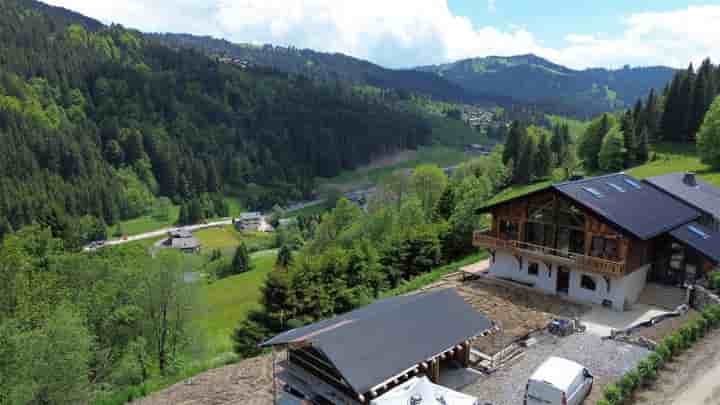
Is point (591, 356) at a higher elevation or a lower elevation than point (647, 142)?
lower

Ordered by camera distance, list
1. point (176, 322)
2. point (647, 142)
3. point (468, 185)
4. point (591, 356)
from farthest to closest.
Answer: point (647, 142) < point (468, 185) < point (176, 322) < point (591, 356)

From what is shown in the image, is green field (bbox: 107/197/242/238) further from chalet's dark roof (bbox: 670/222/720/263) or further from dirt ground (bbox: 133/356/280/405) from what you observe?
chalet's dark roof (bbox: 670/222/720/263)

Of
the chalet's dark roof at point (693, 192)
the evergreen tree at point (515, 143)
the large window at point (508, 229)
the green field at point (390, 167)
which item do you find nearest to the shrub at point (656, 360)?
the large window at point (508, 229)

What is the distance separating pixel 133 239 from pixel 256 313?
9252cm

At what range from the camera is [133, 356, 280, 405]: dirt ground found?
1847 centimetres

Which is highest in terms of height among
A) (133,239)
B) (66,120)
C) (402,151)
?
(66,120)

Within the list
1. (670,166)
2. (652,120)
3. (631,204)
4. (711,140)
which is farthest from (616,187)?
(652,120)

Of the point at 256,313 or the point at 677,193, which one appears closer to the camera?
the point at 256,313

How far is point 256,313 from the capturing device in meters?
30.7

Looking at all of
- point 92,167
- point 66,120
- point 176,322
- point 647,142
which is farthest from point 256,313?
point 66,120

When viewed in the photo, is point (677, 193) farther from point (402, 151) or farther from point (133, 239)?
point (402, 151)

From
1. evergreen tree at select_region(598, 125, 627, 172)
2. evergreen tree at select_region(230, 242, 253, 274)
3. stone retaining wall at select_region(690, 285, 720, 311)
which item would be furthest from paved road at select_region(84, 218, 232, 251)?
stone retaining wall at select_region(690, 285, 720, 311)

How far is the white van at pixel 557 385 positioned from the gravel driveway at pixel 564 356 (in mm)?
1033

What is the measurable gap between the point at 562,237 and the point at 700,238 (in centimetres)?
761
